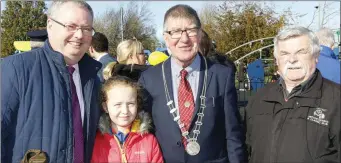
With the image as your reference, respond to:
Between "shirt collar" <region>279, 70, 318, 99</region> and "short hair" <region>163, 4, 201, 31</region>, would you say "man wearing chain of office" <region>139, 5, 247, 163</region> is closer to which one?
"short hair" <region>163, 4, 201, 31</region>

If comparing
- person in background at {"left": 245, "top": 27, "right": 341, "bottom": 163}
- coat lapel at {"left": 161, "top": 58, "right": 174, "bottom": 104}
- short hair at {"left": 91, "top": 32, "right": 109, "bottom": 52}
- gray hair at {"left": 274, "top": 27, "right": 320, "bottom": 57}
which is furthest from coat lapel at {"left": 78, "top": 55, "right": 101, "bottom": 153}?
short hair at {"left": 91, "top": 32, "right": 109, "bottom": 52}

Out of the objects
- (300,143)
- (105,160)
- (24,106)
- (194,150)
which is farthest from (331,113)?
(24,106)

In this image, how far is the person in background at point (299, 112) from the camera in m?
2.46

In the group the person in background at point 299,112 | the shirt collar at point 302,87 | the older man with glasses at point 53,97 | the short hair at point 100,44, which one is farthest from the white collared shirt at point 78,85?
the short hair at point 100,44

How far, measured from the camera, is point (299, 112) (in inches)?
99.7

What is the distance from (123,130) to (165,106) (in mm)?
354

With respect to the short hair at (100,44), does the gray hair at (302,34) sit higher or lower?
higher

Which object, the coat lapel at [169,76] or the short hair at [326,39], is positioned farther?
the short hair at [326,39]

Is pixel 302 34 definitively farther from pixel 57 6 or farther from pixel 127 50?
pixel 127 50

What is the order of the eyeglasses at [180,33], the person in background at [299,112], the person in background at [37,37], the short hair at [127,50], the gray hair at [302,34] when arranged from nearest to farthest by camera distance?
the person in background at [299,112] → the gray hair at [302,34] → the eyeglasses at [180,33] → the person in background at [37,37] → the short hair at [127,50]

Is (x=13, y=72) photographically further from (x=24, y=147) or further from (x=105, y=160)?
(x=105, y=160)

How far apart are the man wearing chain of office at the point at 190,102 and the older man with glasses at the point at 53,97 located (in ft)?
1.65

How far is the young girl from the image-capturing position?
2781 mm

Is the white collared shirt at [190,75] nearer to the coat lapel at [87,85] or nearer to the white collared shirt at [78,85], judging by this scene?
the coat lapel at [87,85]
